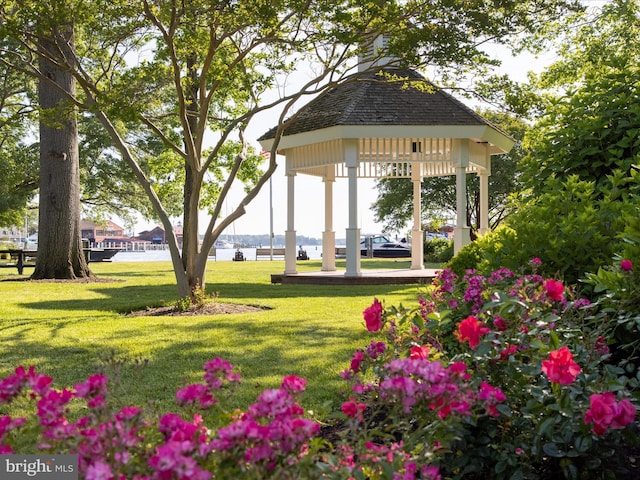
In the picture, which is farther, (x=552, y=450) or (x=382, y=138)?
(x=382, y=138)

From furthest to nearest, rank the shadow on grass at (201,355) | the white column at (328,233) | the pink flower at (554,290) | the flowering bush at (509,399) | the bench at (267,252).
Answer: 1. the bench at (267,252)
2. the white column at (328,233)
3. the shadow on grass at (201,355)
4. the pink flower at (554,290)
5. the flowering bush at (509,399)

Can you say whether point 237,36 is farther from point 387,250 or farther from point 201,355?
point 387,250

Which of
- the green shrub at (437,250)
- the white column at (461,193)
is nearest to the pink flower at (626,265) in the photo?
the white column at (461,193)

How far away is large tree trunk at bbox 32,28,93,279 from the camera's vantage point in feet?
58.1

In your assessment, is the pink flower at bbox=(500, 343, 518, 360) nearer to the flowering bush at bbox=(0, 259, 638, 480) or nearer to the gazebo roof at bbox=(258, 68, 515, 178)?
the flowering bush at bbox=(0, 259, 638, 480)

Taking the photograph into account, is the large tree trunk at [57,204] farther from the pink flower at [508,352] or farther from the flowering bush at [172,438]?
the flowering bush at [172,438]

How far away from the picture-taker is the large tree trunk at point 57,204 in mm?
17719

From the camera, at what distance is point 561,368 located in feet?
8.50

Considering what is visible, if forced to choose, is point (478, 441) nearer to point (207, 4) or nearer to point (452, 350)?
point (452, 350)

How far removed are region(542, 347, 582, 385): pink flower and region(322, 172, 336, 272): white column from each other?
17.9 meters

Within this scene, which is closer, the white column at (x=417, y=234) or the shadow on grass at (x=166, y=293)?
the shadow on grass at (x=166, y=293)

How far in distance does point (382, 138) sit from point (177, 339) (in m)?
10.3

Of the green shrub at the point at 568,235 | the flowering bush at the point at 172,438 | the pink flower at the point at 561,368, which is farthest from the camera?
the green shrub at the point at 568,235
